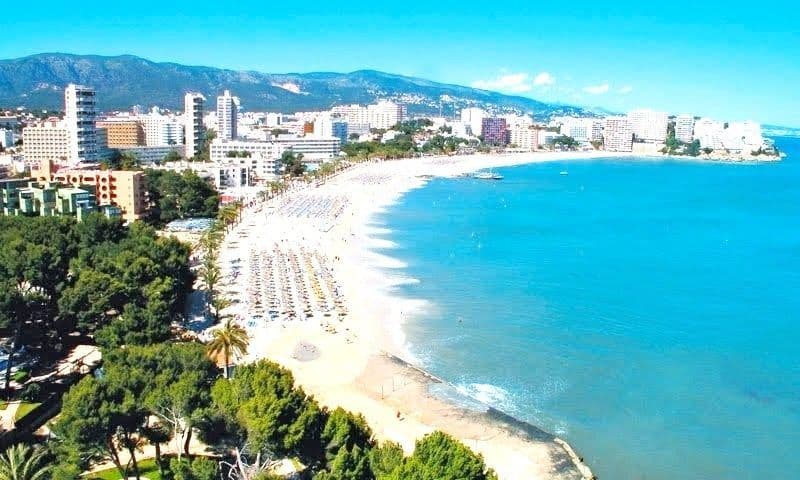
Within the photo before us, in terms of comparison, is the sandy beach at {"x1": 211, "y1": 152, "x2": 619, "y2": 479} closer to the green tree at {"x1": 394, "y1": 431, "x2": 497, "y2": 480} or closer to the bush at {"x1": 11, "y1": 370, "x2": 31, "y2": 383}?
the green tree at {"x1": 394, "y1": 431, "x2": 497, "y2": 480}

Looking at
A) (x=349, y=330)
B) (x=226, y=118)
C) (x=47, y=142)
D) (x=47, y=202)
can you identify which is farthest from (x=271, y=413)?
(x=226, y=118)

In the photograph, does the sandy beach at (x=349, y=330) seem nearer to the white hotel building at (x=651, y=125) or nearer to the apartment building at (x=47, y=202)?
the apartment building at (x=47, y=202)

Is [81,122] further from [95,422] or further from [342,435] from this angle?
[342,435]

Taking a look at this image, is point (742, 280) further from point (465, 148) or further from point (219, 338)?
point (465, 148)

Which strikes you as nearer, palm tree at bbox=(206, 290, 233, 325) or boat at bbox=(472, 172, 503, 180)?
palm tree at bbox=(206, 290, 233, 325)

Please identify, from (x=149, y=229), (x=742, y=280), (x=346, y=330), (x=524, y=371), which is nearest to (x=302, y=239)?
(x=149, y=229)

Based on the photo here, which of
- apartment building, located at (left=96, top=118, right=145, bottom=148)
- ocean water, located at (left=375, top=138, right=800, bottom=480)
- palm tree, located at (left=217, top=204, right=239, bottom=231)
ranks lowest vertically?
ocean water, located at (left=375, top=138, right=800, bottom=480)

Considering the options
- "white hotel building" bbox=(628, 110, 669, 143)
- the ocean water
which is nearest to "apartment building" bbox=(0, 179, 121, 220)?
the ocean water
